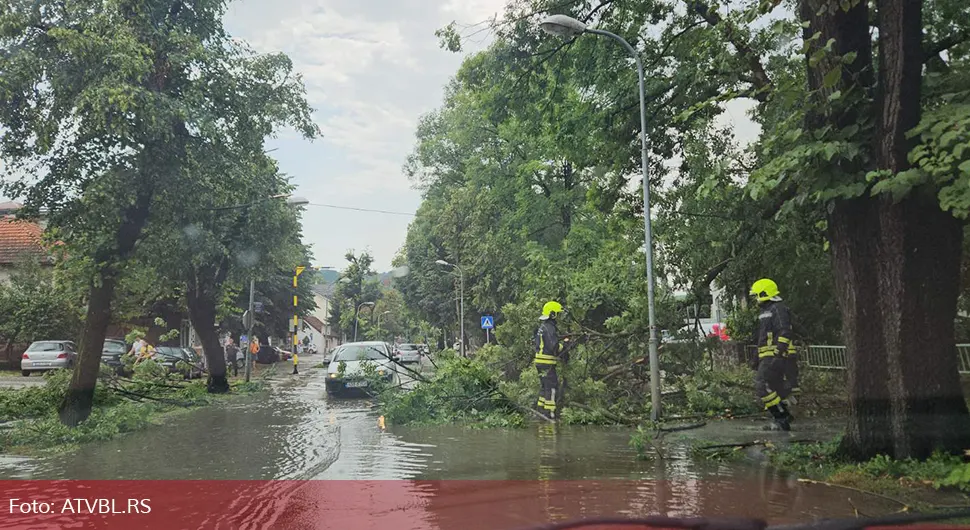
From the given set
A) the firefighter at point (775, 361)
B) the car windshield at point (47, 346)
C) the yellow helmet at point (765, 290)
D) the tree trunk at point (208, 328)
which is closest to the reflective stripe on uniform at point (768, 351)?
the firefighter at point (775, 361)

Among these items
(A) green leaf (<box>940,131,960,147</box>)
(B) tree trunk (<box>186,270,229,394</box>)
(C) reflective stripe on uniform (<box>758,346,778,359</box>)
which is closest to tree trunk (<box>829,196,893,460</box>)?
(A) green leaf (<box>940,131,960,147</box>)

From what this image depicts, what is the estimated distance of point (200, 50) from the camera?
Result: 13055 millimetres

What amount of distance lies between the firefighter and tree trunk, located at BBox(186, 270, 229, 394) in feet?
53.8

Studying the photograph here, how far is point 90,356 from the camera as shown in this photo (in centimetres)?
1309

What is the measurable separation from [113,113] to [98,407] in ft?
20.4

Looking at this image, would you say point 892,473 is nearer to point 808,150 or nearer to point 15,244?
point 808,150

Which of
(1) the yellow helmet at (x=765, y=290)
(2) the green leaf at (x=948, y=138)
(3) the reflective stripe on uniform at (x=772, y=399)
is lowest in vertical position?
(3) the reflective stripe on uniform at (x=772, y=399)

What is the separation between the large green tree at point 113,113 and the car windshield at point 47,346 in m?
17.2

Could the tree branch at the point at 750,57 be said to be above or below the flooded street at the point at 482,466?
above

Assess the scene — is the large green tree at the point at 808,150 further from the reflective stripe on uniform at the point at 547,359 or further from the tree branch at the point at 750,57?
the reflective stripe on uniform at the point at 547,359

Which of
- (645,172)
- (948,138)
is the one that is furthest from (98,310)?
(948,138)

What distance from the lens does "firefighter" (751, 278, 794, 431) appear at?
10016 mm

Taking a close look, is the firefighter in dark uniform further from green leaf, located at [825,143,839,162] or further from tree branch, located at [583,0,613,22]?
green leaf, located at [825,143,839,162]

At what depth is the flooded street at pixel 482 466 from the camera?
20.3 feet
